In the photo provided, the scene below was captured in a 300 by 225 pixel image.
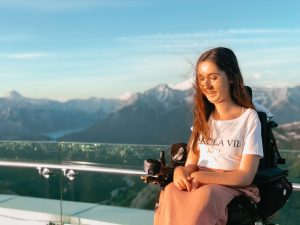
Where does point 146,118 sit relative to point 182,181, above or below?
below

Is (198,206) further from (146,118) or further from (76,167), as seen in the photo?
(146,118)

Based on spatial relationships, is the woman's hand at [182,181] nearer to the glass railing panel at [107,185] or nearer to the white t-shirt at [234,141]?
the white t-shirt at [234,141]

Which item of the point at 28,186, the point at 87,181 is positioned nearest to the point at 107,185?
the point at 87,181

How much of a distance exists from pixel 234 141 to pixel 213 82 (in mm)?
248

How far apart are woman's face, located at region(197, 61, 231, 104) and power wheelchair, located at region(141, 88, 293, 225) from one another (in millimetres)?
169

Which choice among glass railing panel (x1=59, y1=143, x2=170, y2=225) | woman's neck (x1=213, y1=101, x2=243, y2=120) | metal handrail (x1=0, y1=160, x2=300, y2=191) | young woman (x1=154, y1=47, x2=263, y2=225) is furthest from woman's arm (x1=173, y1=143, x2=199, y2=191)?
glass railing panel (x1=59, y1=143, x2=170, y2=225)

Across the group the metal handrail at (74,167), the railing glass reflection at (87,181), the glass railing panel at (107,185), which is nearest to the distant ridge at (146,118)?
the metal handrail at (74,167)

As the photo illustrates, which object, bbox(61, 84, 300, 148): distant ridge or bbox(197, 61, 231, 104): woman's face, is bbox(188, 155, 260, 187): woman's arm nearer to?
bbox(197, 61, 231, 104): woman's face

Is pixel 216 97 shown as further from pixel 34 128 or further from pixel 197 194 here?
pixel 34 128

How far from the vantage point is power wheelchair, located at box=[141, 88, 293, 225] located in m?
2.07

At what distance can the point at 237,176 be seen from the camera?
2.07m

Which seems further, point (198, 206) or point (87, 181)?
point (87, 181)

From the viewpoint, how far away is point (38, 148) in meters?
4.86

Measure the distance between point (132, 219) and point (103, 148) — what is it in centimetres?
83
